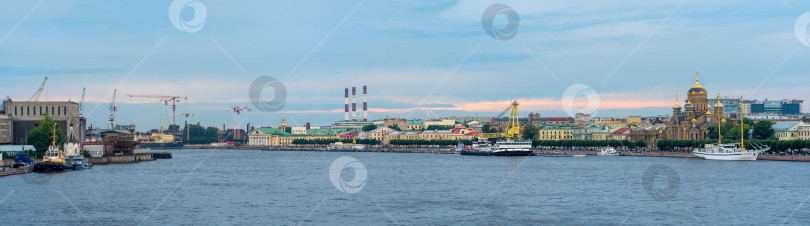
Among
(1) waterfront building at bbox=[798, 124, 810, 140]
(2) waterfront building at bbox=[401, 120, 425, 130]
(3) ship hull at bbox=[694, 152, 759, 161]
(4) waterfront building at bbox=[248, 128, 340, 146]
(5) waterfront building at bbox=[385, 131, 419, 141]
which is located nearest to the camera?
(3) ship hull at bbox=[694, 152, 759, 161]

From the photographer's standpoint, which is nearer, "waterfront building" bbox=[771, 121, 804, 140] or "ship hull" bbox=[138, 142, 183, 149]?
"waterfront building" bbox=[771, 121, 804, 140]

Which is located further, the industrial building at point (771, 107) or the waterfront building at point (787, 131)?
the industrial building at point (771, 107)

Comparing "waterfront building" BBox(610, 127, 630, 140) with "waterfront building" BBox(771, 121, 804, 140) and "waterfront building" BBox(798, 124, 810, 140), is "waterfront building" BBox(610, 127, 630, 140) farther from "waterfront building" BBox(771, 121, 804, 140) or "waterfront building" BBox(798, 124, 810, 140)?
"waterfront building" BBox(798, 124, 810, 140)

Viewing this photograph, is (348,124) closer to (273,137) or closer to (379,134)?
(273,137)

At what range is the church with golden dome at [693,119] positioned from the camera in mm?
88812

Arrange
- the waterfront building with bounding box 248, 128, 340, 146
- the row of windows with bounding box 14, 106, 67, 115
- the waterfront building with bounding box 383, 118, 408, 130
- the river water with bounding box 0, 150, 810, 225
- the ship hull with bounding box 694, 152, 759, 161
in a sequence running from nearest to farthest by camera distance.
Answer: the river water with bounding box 0, 150, 810, 225 < the ship hull with bounding box 694, 152, 759, 161 < the row of windows with bounding box 14, 106, 67, 115 < the waterfront building with bounding box 248, 128, 340, 146 < the waterfront building with bounding box 383, 118, 408, 130

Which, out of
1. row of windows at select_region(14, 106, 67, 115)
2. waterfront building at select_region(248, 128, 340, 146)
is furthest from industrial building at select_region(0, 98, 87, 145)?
waterfront building at select_region(248, 128, 340, 146)

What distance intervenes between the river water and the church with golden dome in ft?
148

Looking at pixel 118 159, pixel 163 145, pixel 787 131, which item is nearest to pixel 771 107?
pixel 787 131

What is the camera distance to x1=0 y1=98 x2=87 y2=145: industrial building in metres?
69.4

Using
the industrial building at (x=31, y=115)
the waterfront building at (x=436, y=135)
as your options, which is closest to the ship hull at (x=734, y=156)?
the industrial building at (x=31, y=115)

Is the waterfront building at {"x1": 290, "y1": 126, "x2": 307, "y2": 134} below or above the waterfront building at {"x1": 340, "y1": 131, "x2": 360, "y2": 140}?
below

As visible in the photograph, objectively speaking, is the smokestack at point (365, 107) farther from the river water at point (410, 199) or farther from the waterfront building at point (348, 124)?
the river water at point (410, 199)

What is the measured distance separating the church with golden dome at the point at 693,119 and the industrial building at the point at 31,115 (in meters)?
56.6
